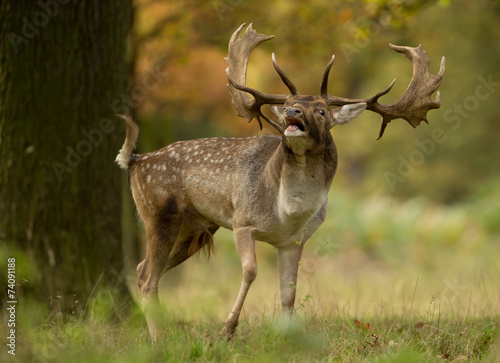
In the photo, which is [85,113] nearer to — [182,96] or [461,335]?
[461,335]

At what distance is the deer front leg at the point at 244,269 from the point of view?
5.05 metres

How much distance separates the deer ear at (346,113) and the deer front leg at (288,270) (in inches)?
44.2

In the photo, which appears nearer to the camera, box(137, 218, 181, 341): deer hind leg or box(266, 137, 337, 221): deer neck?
box(266, 137, 337, 221): deer neck

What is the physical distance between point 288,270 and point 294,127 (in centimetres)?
144

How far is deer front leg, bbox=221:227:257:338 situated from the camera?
199 inches

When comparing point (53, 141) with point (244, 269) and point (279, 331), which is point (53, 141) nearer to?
point (244, 269)

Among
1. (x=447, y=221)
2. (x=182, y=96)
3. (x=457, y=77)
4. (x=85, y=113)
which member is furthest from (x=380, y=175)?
(x=85, y=113)

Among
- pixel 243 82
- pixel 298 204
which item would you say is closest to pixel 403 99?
pixel 298 204

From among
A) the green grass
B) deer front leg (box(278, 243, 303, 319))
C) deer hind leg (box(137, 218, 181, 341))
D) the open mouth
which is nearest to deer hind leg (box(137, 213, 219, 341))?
deer hind leg (box(137, 218, 181, 341))

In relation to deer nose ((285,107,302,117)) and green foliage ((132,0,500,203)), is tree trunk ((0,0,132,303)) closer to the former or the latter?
deer nose ((285,107,302,117))

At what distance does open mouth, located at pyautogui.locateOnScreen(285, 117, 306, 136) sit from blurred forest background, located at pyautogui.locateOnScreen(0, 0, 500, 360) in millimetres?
1038

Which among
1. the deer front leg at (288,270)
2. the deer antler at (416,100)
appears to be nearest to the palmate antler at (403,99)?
the deer antler at (416,100)

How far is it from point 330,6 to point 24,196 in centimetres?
714

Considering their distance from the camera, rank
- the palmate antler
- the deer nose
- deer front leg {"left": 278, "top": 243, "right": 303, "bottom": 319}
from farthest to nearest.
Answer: deer front leg {"left": 278, "top": 243, "right": 303, "bottom": 319}, the palmate antler, the deer nose
